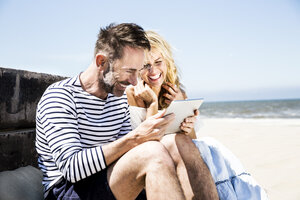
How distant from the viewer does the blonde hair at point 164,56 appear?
3.29m

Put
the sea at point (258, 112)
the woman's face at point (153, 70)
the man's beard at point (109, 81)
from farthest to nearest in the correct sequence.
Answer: the sea at point (258, 112), the woman's face at point (153, 70), the man's beard at point (109, 81)

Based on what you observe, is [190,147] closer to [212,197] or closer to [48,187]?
[212,197]

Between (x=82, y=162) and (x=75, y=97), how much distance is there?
0.47 m

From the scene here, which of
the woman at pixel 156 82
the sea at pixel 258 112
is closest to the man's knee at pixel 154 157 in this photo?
the woman at pixel 156 82

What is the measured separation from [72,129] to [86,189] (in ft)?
1.16

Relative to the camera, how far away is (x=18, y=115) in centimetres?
196

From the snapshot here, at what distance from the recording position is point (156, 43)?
3.28 meters

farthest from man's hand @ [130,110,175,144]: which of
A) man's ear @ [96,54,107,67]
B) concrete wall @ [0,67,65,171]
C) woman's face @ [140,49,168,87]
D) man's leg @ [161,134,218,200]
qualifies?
woman's face @ [140,49,168,87]

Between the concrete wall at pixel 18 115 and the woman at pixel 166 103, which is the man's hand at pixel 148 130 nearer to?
the woman at pixel 166 103

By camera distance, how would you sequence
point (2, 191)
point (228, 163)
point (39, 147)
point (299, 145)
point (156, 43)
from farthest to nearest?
point (299, 145) → point (156, 43) → point (228, 163) → point (39, 147) → point (2, 191)

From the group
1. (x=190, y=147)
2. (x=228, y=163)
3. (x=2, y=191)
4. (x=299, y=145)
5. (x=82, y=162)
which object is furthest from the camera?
(x=299, y=145)

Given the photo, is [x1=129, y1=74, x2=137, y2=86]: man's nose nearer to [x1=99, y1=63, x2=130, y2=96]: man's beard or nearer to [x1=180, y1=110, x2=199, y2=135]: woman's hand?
[x1=99, y1=63, x2=130, y2=96]: man's beard

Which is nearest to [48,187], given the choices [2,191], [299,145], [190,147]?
[2,191]

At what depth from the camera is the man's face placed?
5.99 ft
